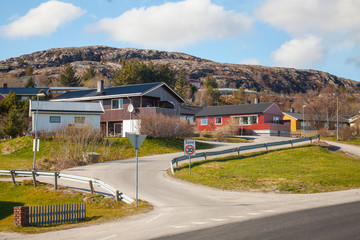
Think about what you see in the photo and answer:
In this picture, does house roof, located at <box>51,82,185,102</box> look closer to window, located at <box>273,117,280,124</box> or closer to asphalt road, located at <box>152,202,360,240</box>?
window, located at <box>273,117,280,124</box>

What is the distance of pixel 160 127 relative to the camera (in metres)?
41.8

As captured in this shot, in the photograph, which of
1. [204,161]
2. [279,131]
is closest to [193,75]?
[279,131]

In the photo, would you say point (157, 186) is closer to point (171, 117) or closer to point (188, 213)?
point (188, 213)

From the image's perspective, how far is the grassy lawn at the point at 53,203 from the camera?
13897mm

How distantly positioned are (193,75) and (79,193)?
551 feet

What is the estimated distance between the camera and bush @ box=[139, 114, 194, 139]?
4156 cm

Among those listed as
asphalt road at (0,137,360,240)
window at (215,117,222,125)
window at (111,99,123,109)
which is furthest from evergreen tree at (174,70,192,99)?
asphalt road at (0,137,360,240)

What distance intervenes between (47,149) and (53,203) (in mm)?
18983

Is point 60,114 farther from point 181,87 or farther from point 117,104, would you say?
point 181,87

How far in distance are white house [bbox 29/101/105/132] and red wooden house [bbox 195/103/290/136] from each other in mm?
23696

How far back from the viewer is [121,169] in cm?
2848

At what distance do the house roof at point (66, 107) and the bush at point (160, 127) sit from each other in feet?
24.5

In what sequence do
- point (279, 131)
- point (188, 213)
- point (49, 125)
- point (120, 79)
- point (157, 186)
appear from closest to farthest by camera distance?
point (188, 213), point (157, 186), point (49, 125), point (279, 131), point (120, 79)

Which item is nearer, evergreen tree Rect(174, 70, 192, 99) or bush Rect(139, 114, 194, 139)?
bush Rect(139, 114, 194, 139)
